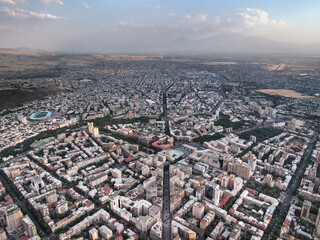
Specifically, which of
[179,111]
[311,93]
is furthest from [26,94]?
[311,93]

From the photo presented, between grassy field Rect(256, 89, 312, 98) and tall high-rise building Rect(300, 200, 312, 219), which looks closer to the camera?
tall high-rise building Rect(300, 200, 312, 219)

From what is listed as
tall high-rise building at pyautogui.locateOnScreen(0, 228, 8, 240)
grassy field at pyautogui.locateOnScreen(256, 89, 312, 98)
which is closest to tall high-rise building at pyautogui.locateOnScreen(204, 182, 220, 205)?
tall high-rise building at pyautogui.locateOnScreen(0, 228, 8, 240)

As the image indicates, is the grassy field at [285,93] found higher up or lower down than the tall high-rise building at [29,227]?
higher up

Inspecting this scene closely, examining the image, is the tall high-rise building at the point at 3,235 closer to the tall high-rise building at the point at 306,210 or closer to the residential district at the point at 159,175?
the residential district at the point at 159,175

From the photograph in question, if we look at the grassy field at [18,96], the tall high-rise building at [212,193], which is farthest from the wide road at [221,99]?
the grassy field at [18,96]

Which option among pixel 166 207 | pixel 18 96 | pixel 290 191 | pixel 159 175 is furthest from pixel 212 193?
pixel 18 96

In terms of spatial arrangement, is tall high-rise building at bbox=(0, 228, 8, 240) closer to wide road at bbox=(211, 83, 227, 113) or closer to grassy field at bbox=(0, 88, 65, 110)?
grassy field at bbox=(0, 88, 65, 110)

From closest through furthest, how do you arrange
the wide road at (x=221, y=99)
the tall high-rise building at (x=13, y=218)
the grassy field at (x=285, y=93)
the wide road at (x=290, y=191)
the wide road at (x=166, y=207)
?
the tall high-rise building at (x=13, y=218) → the wide road at (x=166, y=207) → the wide road at (x=290, y=191) → the wide road at (x=221, y=99) → the grassy field at (x=285, y=93)

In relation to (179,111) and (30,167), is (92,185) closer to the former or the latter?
(30,167)
